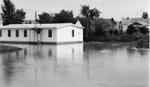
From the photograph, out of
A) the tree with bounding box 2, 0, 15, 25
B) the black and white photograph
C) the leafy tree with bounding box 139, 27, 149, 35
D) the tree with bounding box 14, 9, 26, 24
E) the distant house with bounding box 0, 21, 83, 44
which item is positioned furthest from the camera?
the tree with bounding box 14, 9, 26, 24

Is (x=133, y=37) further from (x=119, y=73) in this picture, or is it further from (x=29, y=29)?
(x=119, y=73)

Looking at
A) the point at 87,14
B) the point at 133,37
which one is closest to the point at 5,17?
the point at 87,14

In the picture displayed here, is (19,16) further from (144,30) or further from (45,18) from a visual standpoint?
(144,30)

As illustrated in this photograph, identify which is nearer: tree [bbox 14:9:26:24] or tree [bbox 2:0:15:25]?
tree [bbox 2:0:15:25]

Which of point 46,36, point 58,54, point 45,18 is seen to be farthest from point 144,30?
point 58,54

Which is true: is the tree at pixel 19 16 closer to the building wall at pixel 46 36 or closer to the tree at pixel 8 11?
the tree at pixel 8 11

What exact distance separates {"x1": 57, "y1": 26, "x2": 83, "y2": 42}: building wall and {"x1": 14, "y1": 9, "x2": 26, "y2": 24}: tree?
73.0 ft

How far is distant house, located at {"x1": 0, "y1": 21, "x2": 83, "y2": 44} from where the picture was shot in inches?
1732

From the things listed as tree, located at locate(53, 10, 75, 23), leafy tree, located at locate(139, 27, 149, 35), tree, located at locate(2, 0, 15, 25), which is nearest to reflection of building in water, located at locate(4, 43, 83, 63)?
leafy tree, located at locate(139, 27, 149, 35)

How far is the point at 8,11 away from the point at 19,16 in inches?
193

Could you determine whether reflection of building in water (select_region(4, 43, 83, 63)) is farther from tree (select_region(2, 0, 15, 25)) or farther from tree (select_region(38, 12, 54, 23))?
tree (select_region(38, 12, 54, 23))

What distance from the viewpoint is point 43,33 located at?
A: 148 ft

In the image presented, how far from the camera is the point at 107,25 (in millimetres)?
59438

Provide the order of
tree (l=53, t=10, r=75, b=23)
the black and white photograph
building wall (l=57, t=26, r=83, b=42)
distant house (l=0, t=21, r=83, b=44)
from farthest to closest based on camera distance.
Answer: tree (l=53, t=10, r=75, b=23) → building wall (l=57, t=26, r=83, b=42) → distant house (l=0, t=21, r=83, b=44) → the black and white photograph
